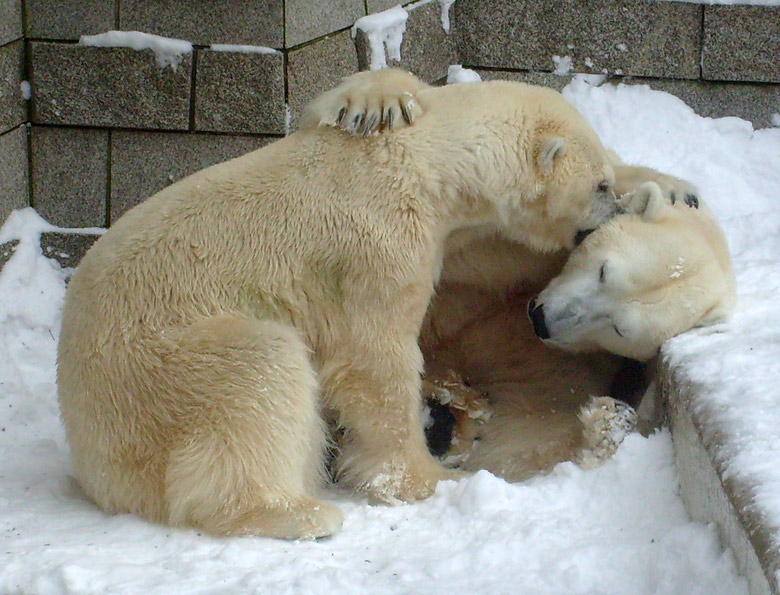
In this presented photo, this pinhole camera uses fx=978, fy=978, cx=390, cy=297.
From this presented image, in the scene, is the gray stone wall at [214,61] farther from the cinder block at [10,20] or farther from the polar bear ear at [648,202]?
the polar bear ear at [648,202]

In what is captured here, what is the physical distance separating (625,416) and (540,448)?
377 millimetres

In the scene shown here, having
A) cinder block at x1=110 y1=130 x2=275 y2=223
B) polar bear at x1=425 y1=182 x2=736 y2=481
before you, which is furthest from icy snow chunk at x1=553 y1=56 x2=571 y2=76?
polar bear at x1=425 y1=182 x2=736 y2=481

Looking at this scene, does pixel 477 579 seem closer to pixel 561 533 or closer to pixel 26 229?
pixel 561 533

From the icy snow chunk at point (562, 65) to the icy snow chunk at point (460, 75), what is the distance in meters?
0.38

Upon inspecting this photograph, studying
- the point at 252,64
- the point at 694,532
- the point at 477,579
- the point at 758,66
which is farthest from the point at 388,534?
the point at 758,66

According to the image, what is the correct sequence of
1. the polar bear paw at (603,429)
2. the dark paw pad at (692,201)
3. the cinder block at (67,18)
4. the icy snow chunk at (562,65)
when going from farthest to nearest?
the icy snow chunk at (562,65), the cinder block at (67,18), the dark paw pad at (692,201), the polar bear paw at (603,429)

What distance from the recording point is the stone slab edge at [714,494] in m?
1.82

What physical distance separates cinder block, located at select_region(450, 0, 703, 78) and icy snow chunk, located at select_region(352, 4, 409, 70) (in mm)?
417

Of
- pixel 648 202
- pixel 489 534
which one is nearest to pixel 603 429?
pixel 489 534

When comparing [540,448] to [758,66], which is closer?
[540,448]

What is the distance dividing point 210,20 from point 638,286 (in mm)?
2323

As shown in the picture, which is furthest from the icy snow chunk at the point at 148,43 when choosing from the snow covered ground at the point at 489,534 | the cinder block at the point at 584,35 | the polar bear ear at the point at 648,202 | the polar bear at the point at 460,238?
the polar bear ear at the point at 648,202

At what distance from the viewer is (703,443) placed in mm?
2289

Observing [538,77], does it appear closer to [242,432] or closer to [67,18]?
[67,18]
